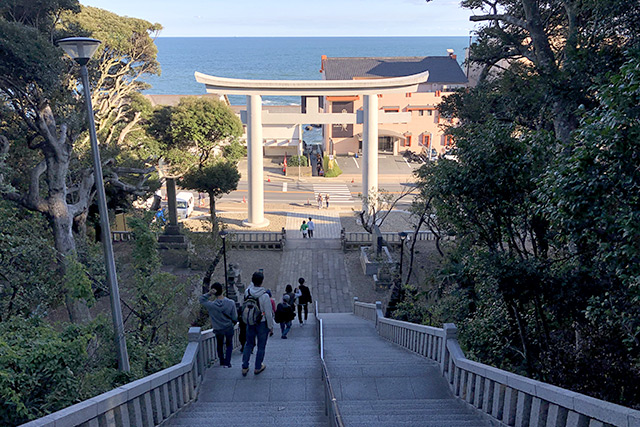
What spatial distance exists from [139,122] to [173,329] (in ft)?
77.2

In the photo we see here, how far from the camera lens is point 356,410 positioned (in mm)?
6293

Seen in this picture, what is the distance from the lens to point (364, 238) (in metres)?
28.0

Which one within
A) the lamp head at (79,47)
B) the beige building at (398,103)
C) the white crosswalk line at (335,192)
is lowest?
the white crosswalk line at (335,192)

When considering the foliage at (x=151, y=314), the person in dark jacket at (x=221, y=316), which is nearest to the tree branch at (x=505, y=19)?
the person in dark jacket at (x=221, y=316)

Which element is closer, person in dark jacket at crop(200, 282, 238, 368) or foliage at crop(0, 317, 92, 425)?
foliage at crop(0, 317, 92, 425)

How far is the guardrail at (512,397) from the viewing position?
4156 mm

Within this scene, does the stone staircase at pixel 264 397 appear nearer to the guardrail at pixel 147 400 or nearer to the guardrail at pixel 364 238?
the guardrail at pixel 147 400

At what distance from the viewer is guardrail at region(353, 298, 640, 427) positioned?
4156 millimetres

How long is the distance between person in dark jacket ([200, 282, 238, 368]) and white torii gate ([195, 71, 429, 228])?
19195 mm

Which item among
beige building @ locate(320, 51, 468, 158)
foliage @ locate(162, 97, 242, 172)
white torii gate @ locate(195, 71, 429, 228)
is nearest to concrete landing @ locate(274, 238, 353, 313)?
white torii gate @ locate(195, 71, 429, 228)

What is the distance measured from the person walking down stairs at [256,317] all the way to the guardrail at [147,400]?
2.16 ft

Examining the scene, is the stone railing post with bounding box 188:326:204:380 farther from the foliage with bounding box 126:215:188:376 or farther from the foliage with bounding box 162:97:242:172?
the foliage with bounding box 162:97:242:172

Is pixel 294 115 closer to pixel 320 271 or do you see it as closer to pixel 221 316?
pixel 320 271

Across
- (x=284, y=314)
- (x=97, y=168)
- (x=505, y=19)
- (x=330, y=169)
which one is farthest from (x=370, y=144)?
(x=97, y=168)
